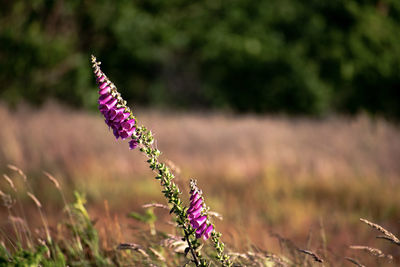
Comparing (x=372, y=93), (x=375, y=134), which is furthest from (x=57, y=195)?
(x=372, y=93)

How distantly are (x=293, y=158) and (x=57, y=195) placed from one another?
13.2 feet

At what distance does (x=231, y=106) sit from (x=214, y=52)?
12.4 feet

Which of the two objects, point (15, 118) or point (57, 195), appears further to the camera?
point (15, 118)

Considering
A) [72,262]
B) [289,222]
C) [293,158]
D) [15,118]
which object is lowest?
[72,262]

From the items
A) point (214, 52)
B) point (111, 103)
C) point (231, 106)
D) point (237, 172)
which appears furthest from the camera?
point (231, 106)

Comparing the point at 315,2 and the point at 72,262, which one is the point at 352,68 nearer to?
the point at 315,2

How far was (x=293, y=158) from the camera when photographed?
7.71 m

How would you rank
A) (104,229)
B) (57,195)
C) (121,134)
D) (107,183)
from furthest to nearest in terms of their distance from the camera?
(107,183), (57,195), (104,229), (121,134)

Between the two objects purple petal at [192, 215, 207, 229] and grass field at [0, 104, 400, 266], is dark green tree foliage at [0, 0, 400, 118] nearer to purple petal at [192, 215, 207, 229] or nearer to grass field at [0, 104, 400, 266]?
grass field at [0, 104, 400, 266]

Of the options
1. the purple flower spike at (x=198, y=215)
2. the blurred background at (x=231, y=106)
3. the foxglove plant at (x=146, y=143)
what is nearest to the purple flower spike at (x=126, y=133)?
the foxglove plant at (x=146, y=143)

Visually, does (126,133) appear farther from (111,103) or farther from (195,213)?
(195,213)

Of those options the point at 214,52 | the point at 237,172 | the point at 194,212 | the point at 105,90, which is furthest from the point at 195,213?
the point at 214,52

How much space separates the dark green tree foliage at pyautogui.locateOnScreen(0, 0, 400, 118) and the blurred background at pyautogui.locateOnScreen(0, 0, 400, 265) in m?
0.05

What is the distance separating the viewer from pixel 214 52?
15.1 m
